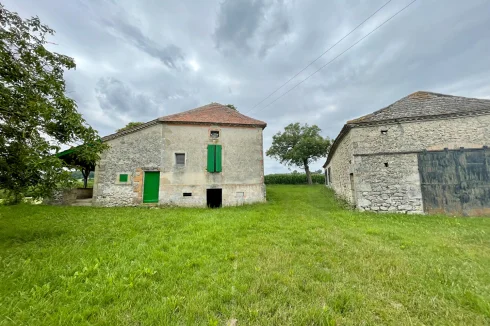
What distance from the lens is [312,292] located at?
2535 millimetres

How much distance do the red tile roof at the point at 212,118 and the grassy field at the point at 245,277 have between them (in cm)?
725

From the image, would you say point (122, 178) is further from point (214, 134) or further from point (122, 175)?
point (214, 134)

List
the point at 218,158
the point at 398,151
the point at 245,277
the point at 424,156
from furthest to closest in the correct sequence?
the point at 218,158, the point at 398,151, the point at 424,156, the point at 245,277

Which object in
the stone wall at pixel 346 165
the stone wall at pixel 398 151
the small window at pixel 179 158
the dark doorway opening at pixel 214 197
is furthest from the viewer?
the dark doorway opening at pixel 214 197

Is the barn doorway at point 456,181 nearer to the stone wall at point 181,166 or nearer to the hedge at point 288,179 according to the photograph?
the stone wall at point 181,166

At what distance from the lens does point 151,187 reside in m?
10.7

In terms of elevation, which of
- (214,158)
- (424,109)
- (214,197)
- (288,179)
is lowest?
(214,197)

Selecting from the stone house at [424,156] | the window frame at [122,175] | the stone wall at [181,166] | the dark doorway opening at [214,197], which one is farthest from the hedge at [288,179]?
the window frame at [122,175]

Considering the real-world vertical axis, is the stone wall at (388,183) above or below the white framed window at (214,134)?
below

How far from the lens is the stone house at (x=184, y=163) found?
10469mm

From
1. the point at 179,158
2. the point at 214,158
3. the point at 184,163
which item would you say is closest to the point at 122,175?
the point at 179,158

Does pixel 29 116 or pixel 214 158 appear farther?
pixel 214 158

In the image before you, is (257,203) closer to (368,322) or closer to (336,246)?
(336,246)

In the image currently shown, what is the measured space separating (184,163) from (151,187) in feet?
7.47
